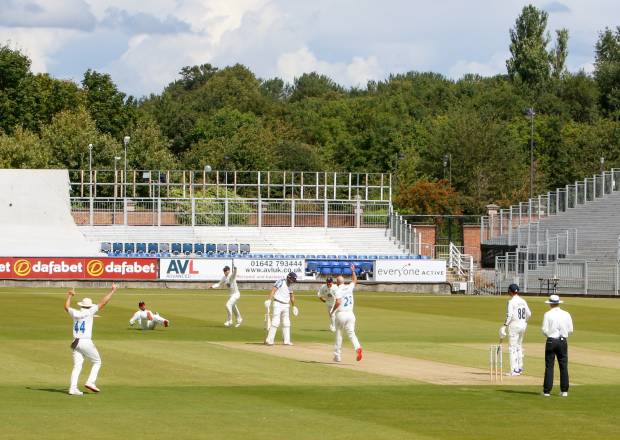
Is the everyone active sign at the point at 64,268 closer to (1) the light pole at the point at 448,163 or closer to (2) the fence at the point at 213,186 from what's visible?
(2) the fence at the point at 213,186

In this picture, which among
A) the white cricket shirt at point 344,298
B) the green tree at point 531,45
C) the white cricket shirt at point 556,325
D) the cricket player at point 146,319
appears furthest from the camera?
the green tree at point 531,45

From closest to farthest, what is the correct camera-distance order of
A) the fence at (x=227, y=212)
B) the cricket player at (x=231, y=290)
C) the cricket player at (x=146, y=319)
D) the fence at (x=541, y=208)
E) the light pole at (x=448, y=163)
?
the cricket player at (x=146, y=319)
the cricket player at (x=231, y=290)
the fence at (x=541, y=208)
the fence at (x=227, y=212)
the light pole at (x=448, y=163)

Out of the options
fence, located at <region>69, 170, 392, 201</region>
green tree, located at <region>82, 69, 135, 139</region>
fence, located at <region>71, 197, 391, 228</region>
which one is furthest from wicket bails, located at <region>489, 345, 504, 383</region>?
green tree, located at <region>82, 69, 135, 139</region>

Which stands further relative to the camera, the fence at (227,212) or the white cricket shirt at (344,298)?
the fence at (227,212)

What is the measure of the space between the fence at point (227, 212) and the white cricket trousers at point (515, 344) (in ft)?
199

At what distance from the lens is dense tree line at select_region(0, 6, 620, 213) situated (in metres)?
117

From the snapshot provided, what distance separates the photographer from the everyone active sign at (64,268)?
72312 millimetres

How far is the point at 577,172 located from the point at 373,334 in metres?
84.1

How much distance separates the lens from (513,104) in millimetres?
155000

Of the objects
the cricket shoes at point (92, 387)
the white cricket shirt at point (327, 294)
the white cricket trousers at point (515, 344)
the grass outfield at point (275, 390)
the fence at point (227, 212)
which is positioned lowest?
the grass outfield at point (275, 390)

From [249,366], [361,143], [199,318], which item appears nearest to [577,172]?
[361,143]

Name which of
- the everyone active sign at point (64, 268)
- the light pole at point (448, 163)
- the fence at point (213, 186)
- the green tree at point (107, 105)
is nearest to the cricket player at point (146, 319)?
the everyone active sign at point (64, 268)

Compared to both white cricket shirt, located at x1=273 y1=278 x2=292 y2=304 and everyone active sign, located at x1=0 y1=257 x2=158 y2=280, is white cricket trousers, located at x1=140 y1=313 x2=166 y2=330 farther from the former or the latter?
everyone active sign, located at x1=0 y1=257 x2=158 y2=280

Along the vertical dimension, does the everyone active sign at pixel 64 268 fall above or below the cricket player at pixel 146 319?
above
